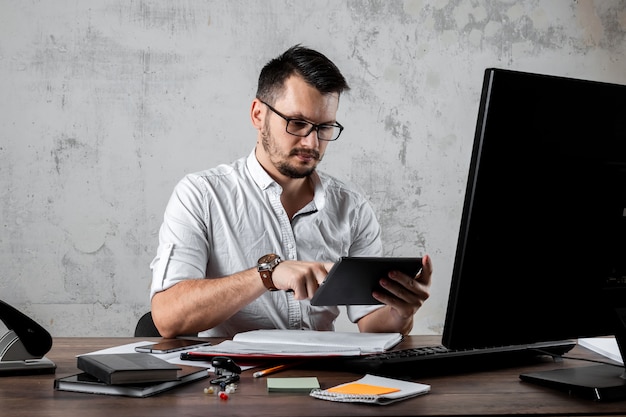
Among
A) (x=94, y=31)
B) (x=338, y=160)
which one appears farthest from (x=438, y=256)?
(x=94, y=31)

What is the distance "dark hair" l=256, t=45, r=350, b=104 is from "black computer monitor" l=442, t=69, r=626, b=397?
3.54ft

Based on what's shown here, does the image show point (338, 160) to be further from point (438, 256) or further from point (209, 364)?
point (209, 364)

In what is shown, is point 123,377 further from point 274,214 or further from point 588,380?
point 274,214

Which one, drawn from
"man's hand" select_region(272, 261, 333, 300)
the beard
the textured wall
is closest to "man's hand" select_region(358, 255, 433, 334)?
"man's hand" select_region(272, 261, 333, 300)

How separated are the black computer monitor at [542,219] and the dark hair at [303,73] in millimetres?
1080

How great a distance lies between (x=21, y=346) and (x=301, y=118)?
1049 millimetres

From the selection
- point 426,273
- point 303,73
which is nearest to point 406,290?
point 426,273

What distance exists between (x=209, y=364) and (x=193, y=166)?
239 centimetres

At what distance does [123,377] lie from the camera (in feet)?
3.43

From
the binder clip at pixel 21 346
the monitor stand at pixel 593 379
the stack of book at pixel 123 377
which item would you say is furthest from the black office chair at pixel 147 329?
the monitor stand at pixel 593 379

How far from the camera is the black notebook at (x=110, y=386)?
3.38 ft

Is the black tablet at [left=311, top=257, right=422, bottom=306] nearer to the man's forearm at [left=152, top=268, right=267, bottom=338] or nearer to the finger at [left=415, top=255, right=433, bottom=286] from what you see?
the finger at [left=415, top=255, right=433, bottom=286]

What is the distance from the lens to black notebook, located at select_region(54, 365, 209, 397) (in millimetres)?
1031

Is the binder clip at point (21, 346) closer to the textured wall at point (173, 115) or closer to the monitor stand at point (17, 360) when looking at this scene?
the monitor stand at point (17, 360)
